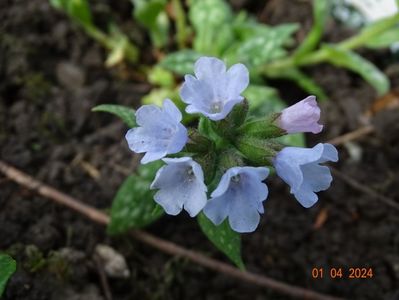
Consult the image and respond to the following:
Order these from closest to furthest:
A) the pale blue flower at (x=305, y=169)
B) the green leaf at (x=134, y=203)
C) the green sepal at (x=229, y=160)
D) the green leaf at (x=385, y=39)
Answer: the pale blue flower at (x=305, y=169) → the green sepal at (x=229, y=160) → the green leaf at (x=134, y=203) → the green leaf at (x=385, y=39)

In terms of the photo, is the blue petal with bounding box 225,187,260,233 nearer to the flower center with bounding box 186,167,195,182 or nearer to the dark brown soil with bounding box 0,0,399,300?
the flower center with bounding box 186,167,195,182

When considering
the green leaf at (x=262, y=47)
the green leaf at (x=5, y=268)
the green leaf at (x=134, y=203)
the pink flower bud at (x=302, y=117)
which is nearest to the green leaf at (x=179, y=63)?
the green leaf at (x=262, y=47)

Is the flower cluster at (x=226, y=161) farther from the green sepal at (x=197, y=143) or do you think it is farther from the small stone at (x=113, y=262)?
the small stone at (x=113, y=262)

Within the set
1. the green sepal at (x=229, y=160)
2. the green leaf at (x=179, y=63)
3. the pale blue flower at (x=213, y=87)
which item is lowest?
the green leaf at (x=179, y=63)

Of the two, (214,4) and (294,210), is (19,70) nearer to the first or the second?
(214,4)

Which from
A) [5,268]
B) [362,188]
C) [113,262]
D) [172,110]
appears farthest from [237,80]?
[362,188]

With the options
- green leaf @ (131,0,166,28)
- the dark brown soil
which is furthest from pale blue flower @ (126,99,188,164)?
green leaf @ (131,0,166,28)

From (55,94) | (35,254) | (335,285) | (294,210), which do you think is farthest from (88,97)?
(335,285)
